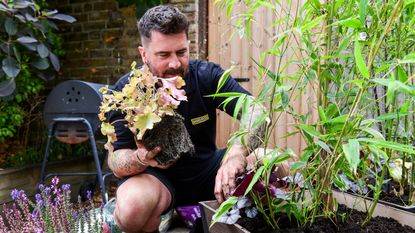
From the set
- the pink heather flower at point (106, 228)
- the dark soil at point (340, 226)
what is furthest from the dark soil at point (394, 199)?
the pink heather flower at point (106, 228)

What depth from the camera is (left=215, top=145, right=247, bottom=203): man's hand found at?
136 cm

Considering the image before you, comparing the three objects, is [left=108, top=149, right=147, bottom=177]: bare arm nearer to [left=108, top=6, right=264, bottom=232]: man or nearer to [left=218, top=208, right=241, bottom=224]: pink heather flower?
[left=108, top=6, right=264, bottom=232]: man

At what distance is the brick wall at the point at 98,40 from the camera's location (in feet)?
11.7

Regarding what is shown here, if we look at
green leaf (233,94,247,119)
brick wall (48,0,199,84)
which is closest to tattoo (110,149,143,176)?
green leaf (233,94,247,119)

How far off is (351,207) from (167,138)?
2.25ft

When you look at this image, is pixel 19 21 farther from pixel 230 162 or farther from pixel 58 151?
pixel 230 162

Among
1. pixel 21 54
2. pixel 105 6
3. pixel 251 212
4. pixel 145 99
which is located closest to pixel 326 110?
pixel 251 212

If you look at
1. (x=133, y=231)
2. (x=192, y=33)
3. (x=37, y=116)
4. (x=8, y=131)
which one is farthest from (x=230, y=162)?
(x=37, y=116)

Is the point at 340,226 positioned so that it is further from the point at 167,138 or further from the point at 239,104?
the point at 167,138

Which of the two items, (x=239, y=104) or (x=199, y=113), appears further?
(x=199, y=113)

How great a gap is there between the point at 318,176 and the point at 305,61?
0.33 metres

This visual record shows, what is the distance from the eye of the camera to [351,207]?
133cm

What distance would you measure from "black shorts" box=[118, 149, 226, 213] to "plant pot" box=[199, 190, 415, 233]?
0.75m

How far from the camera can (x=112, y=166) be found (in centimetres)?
182
